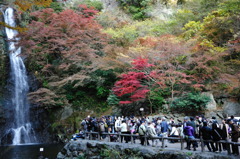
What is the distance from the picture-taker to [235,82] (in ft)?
50.6

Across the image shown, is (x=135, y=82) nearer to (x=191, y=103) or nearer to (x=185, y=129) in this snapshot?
(x=191, y=103)

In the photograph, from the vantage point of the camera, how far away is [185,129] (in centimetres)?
781

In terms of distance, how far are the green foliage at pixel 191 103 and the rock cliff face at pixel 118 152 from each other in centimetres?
838

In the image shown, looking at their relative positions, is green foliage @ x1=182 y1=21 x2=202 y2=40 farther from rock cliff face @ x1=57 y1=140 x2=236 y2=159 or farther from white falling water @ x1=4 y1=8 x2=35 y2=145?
white falling water @ x1=4 y1=8 x2=35 y2=145

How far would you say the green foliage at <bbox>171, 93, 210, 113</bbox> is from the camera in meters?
15.8

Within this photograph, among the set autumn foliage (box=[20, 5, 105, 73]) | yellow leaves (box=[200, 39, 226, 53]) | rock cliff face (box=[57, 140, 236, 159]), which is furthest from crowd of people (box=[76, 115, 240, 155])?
autumn foliage (box=[20, 5, 105, 73])

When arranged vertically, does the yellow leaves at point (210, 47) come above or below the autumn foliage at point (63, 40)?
below

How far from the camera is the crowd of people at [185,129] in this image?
265 inches

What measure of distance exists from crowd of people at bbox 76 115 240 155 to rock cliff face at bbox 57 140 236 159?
517mm

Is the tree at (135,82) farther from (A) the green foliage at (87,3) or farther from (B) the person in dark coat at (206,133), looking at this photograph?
(A) the green foliage at (87,3)

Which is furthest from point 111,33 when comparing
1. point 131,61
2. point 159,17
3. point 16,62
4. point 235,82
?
point 235,82

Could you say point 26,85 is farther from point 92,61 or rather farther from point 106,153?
point 106,153

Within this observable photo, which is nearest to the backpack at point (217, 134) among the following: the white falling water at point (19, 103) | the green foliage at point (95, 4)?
the white falling water at point (19, 103)

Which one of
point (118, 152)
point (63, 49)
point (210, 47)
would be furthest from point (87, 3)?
point (118, 152)
